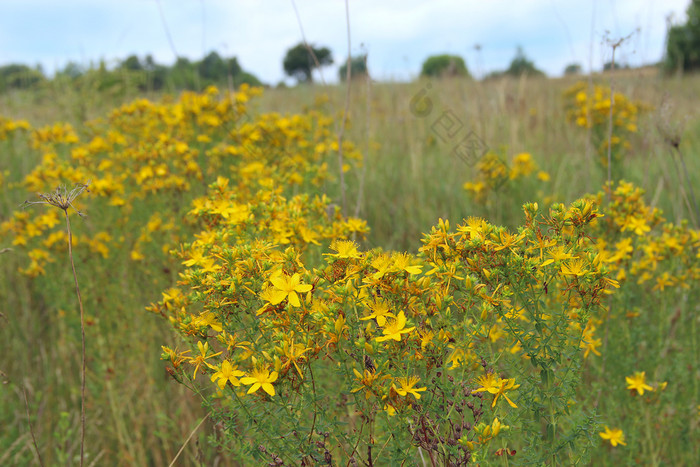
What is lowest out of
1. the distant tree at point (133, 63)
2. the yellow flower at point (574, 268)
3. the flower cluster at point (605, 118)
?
the yellow flower at point (574, 268)

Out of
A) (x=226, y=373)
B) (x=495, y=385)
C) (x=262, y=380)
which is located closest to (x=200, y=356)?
(x=226, y=373)

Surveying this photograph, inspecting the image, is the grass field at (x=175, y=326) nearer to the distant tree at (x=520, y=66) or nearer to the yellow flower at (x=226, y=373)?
the yellow flower at (x=226, y=373)

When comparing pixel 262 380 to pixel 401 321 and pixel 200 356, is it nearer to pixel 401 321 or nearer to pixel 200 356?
pixel 200 356

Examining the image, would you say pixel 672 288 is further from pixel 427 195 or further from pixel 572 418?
pixel 427 195

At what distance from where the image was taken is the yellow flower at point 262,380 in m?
0.99

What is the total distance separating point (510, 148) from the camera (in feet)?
14.4

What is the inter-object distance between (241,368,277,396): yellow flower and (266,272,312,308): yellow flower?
0.14 m

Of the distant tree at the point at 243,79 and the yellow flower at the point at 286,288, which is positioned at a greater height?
the distant tree at the point at 243,79

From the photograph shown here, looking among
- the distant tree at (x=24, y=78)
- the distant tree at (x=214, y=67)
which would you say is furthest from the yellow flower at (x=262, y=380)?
the distant tree at (x=24, y=78)

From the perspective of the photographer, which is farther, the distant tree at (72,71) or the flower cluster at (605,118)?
the distant tree at (72,71)

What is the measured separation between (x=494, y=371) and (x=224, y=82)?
3.94 m

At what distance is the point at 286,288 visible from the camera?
3.57 ft

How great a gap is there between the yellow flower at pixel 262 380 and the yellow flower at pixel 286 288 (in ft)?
0.47

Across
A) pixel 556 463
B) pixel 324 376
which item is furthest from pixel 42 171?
pixel 556 463
